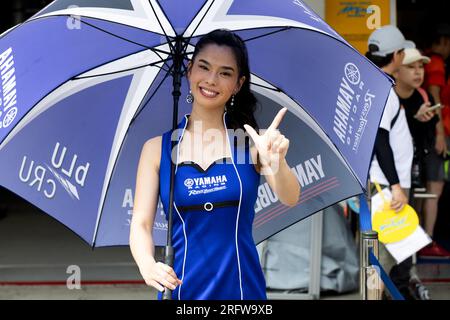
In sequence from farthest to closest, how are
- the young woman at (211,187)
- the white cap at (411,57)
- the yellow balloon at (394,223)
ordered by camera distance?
the white cap at (411,57) < the yellow balloon at (394,223) < the young woman at (211,187)

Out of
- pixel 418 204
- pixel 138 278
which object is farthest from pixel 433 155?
pixel 138 278

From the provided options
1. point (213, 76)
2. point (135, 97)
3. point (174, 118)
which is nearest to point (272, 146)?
point (213, 76)

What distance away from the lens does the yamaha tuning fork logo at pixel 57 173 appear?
3531 millimetres

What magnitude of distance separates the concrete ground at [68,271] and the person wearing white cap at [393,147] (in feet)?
2.45

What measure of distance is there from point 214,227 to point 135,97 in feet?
2.68

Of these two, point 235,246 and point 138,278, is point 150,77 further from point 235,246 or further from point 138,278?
point 138,278

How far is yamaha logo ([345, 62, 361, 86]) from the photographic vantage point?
11.8ft

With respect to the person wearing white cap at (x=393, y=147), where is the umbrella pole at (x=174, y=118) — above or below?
below

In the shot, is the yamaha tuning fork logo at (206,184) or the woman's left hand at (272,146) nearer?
the woman's left hand at (272,146)

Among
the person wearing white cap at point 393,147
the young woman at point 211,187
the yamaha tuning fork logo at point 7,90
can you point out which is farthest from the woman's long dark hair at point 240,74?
the person wearing white cap at point 393,147

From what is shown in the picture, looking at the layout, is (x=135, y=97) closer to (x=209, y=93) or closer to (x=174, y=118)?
(x=174, y=118)

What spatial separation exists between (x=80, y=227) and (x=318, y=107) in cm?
104

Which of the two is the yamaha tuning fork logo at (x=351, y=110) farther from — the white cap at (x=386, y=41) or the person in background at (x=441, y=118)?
the person in background at (x=441, y=118)

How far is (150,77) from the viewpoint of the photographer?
12.3 feet
